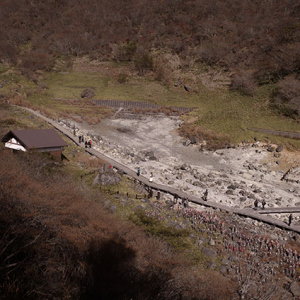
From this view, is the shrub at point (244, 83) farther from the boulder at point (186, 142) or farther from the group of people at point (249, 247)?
the group of people at point (249, 247)

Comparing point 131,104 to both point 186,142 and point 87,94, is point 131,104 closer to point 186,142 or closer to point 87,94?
point 87,94

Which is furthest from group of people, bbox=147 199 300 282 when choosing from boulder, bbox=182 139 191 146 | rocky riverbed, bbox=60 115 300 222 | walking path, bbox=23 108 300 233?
boulder, bbox=182 139 191 146

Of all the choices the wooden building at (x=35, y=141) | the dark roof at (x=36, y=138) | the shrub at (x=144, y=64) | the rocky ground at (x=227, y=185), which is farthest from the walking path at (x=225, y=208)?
the shrub at (x=144, y=64)

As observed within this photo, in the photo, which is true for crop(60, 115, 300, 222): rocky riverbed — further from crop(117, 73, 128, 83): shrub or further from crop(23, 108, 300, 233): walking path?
crop(117, 73, 128, 83): shrub

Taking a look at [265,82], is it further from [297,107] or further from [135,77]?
[135,77]

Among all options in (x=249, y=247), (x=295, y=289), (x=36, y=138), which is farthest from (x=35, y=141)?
(x=295, y=289)

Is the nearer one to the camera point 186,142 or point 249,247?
point 249,247
